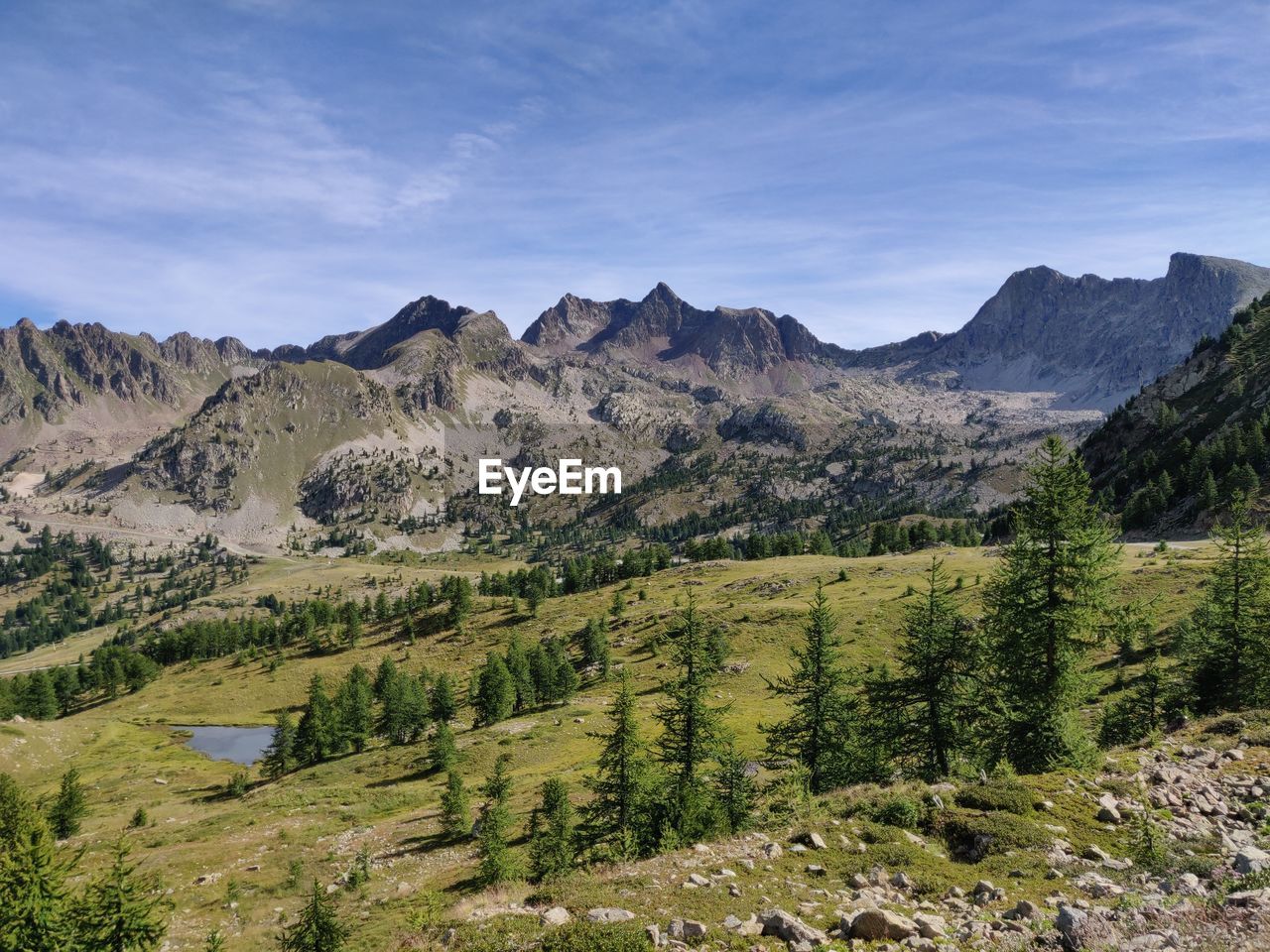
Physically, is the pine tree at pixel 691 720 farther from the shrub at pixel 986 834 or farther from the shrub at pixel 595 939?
the shrub at pixel 595 939

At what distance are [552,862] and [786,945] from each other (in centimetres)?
2148

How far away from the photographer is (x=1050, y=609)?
24.0 metres

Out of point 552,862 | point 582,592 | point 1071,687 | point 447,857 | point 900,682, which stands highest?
point 1071,687

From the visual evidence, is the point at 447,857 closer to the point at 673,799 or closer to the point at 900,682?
the point at 673,799

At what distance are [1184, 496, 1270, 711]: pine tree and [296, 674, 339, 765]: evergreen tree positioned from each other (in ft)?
307

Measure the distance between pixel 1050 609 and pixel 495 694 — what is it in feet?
255

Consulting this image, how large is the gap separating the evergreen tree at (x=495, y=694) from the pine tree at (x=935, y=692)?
224 feet

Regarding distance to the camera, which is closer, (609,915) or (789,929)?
(789,929)

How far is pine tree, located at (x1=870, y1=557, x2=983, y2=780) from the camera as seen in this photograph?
91.9ft

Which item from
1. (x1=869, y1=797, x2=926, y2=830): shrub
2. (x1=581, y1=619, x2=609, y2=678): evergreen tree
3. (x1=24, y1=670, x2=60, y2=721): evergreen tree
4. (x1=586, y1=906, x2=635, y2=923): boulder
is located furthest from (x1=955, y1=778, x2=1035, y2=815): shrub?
(x1=24, y1=670, x2=60, y2=721): evergreen tree

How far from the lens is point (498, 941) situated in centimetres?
1323

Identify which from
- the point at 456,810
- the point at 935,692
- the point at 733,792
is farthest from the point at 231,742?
the point at 935,692

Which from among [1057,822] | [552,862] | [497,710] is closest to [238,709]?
[497,710]

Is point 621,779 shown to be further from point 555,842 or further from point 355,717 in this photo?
point 355,717
